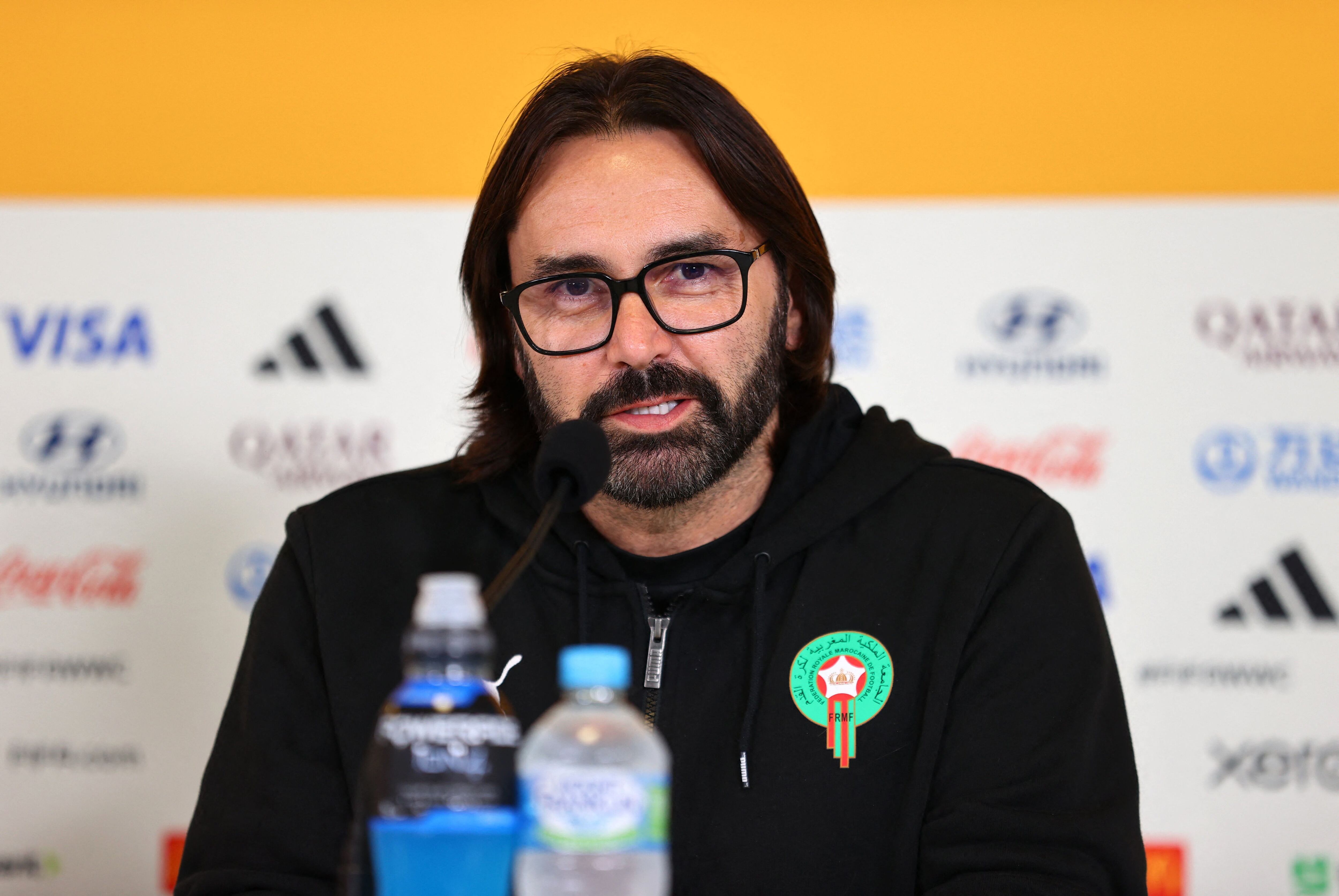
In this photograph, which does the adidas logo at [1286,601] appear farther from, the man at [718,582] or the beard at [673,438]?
the beard at [673,438]

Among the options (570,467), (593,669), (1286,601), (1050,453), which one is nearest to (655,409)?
(570,467)

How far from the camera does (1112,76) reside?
9.14 ft

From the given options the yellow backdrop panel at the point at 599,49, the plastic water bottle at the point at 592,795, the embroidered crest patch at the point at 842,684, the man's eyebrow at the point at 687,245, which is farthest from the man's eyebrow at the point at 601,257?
the yellow backdrop panel at the point at 599,49

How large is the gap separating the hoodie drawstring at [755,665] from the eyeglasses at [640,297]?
29 centimetres

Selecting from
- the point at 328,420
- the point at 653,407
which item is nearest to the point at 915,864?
the point at 653,407

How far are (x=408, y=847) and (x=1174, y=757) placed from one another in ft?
7.05

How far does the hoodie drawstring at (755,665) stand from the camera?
53.2 inches

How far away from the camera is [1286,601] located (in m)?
2.51

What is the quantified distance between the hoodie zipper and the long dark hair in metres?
0.32

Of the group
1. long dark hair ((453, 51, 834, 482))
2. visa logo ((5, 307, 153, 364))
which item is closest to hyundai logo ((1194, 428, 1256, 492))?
long dark hair ((453, 51, 834, 482))

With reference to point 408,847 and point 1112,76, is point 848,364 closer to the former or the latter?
point 1112,76

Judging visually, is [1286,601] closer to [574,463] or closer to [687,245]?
[687,245]

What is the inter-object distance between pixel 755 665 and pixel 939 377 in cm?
135

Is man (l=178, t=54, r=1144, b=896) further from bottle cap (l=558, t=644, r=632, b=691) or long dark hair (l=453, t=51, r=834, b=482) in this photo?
bottle cap (l=558, t=644, r=632, b=691)
